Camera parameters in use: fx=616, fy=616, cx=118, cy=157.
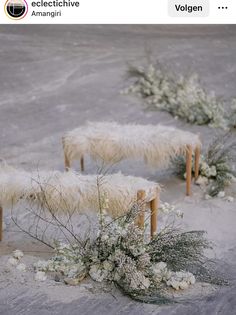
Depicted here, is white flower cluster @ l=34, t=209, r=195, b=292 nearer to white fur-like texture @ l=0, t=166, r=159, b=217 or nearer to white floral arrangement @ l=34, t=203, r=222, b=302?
white floral arrangement @ l=34, t=203, r=222, b=302

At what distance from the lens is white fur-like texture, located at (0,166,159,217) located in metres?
2.89

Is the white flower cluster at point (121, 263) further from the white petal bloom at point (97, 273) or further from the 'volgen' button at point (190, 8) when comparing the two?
the 'volgen' button at point (190, 8)

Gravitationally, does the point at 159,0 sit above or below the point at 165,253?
above

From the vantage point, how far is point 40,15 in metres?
3.28

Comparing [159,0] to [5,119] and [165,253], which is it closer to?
[165,253]

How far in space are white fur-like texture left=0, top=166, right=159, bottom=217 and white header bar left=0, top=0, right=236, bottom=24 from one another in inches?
34.0

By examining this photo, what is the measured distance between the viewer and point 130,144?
3.76m

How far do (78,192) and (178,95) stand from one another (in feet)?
9.69

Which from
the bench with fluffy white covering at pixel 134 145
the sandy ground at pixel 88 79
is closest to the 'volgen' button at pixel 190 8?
the bench with fluffy white covering at pixel 134 145

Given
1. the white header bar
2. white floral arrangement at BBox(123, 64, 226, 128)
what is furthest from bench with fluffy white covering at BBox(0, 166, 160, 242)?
white floral arrangement at BBox(123, 64, 226, 128)

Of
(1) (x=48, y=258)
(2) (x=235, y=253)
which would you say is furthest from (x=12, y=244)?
(2) (x=235, y=253)

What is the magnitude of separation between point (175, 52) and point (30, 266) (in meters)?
4.15

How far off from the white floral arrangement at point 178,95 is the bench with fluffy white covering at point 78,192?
7.76 feet

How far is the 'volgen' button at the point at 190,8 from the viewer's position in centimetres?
321
